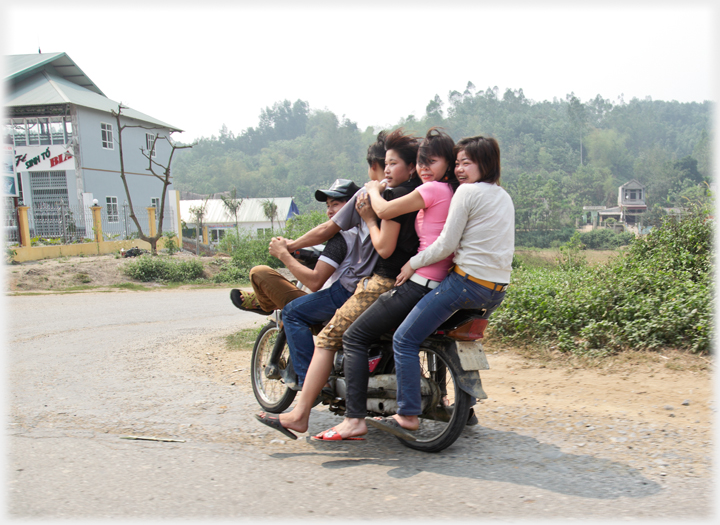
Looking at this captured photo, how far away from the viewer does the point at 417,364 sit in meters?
3.41

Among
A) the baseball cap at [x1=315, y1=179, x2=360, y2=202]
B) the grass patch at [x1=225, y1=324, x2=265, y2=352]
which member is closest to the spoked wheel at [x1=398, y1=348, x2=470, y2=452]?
the baseball cap at [x1=315, y1=179, x2=360, y2=202]

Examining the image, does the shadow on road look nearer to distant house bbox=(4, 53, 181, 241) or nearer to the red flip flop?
the red flip flop

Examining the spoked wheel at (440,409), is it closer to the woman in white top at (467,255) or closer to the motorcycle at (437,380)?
the motorcycle at (437,380)

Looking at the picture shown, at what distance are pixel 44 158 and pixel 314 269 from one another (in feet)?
102

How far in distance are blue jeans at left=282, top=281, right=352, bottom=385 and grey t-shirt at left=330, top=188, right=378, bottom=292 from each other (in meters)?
0.11

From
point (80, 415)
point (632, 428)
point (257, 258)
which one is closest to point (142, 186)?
point (257, 258)

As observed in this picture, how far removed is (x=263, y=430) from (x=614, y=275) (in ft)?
15.0

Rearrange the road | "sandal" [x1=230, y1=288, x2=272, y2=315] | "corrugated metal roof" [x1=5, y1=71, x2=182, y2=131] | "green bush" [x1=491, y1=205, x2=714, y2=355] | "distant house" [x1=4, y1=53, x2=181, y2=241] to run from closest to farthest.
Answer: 1. the road
2. "sandal" [x1=230, y1=288, x2=272, y2=315]
3. "green bush" [x1=491, y1=205, x2=714, y2=355]
4. "corrugated metal roof" [x1=5, y1=71, x2=182, y2=131]
5. "distant house" [x1=4, y1=53, x2=181, y2=241]

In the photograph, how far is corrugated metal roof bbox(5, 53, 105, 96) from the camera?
2921 centimetres

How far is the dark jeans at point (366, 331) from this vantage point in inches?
135

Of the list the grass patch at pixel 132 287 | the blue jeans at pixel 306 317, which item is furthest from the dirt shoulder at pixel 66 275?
the blue jeans at pixel 306 317

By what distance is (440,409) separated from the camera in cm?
365

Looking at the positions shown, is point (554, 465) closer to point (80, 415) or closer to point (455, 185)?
point (455, 185)

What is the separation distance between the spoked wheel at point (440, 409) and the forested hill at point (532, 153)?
239 ft
